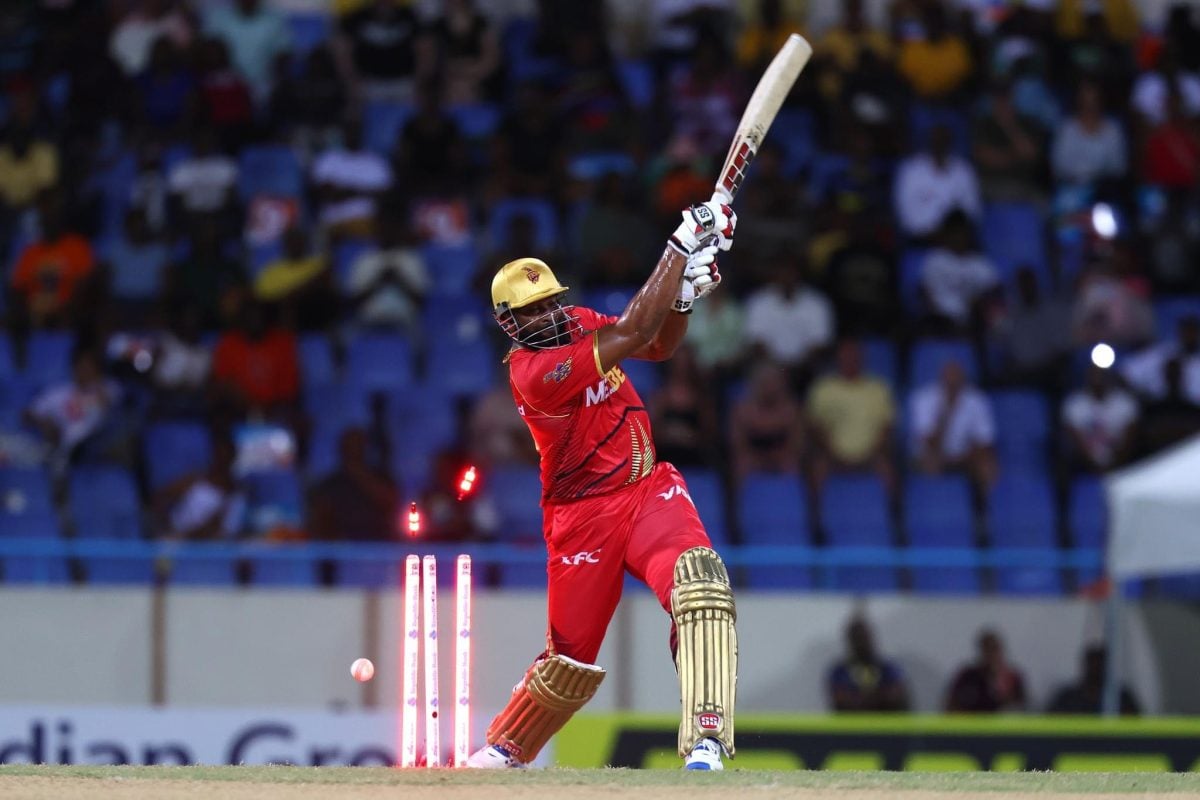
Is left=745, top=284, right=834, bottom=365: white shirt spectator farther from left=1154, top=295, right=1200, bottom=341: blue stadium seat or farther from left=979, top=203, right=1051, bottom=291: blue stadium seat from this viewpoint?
left=1154, top=295, right=1200, bottom=341: blue stadium seat

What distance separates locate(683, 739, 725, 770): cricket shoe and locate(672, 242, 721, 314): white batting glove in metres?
1.82

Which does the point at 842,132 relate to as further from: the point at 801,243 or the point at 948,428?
the point at 948,428

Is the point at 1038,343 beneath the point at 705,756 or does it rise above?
above

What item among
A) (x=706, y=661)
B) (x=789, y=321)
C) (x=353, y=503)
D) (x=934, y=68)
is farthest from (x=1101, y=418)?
(x=706, y=661)

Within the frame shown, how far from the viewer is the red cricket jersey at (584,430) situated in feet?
27.5

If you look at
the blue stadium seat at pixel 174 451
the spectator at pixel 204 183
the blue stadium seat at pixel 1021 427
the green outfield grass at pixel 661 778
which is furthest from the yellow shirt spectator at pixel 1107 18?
the green outfield grass at pixel 661 778

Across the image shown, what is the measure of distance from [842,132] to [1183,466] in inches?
199

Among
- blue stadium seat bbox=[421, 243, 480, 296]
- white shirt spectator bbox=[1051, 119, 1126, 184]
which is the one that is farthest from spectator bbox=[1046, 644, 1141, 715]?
blue stadium seat bbox=[421, 243, 480, 296]

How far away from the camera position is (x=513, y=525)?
14273mm

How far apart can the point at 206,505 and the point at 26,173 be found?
13.9ft

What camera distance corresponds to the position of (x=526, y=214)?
52.6ft

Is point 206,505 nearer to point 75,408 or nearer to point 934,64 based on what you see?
point 75,408

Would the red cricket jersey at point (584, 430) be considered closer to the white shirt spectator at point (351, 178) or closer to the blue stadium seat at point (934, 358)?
the blue stadium seat at point (934, 358)

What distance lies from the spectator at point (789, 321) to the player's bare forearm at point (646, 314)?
7331 millimetres
